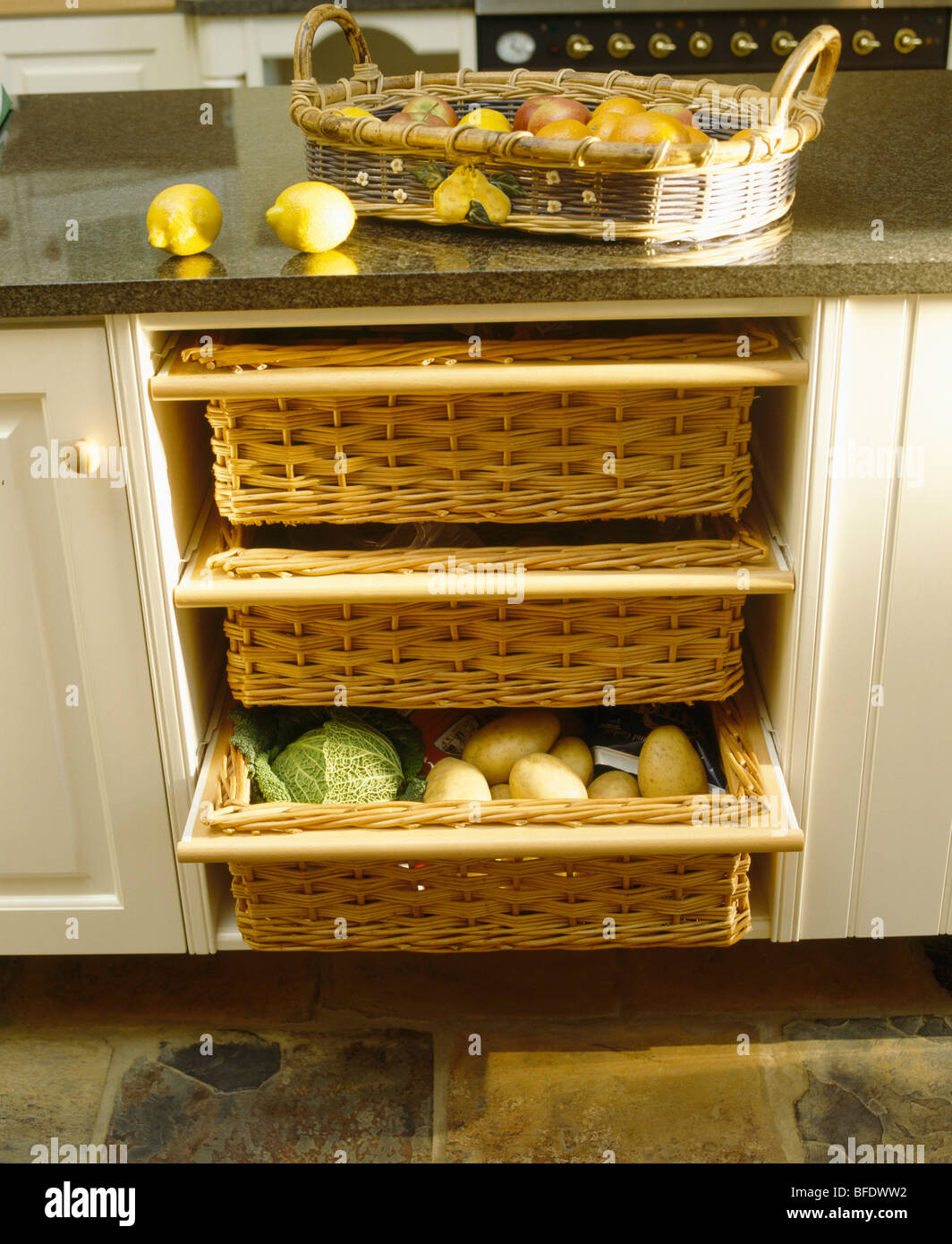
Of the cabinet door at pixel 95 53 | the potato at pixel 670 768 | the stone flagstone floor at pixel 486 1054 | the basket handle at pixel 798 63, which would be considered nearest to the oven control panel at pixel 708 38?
the cabinet door at pixel 95 53

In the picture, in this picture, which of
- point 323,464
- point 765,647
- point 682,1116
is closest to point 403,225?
point 323,464

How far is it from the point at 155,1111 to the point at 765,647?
88 centimetres

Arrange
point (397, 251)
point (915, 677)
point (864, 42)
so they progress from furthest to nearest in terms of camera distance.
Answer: point (864, 42)
point (915, 677)
point (397, 251)

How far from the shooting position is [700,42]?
8.75 feet

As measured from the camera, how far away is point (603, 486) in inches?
47.6

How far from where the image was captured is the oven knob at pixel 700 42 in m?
2.67

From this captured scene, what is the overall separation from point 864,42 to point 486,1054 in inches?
91.1

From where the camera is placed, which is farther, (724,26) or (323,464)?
(724,26)

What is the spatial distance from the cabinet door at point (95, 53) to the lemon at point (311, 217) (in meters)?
1.96

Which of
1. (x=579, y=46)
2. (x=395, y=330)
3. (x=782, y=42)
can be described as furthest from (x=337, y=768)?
(x=782, y=42)

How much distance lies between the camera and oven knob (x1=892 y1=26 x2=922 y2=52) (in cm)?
267

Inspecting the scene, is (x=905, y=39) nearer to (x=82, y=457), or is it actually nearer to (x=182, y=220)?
(x=182, y=220)

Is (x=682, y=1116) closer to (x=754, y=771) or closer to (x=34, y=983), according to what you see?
(x=754, y=771)

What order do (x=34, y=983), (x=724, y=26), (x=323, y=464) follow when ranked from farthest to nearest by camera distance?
1. (x=724, y=26)
2. (x=34, y=983)
3. (x=323, y=464)
